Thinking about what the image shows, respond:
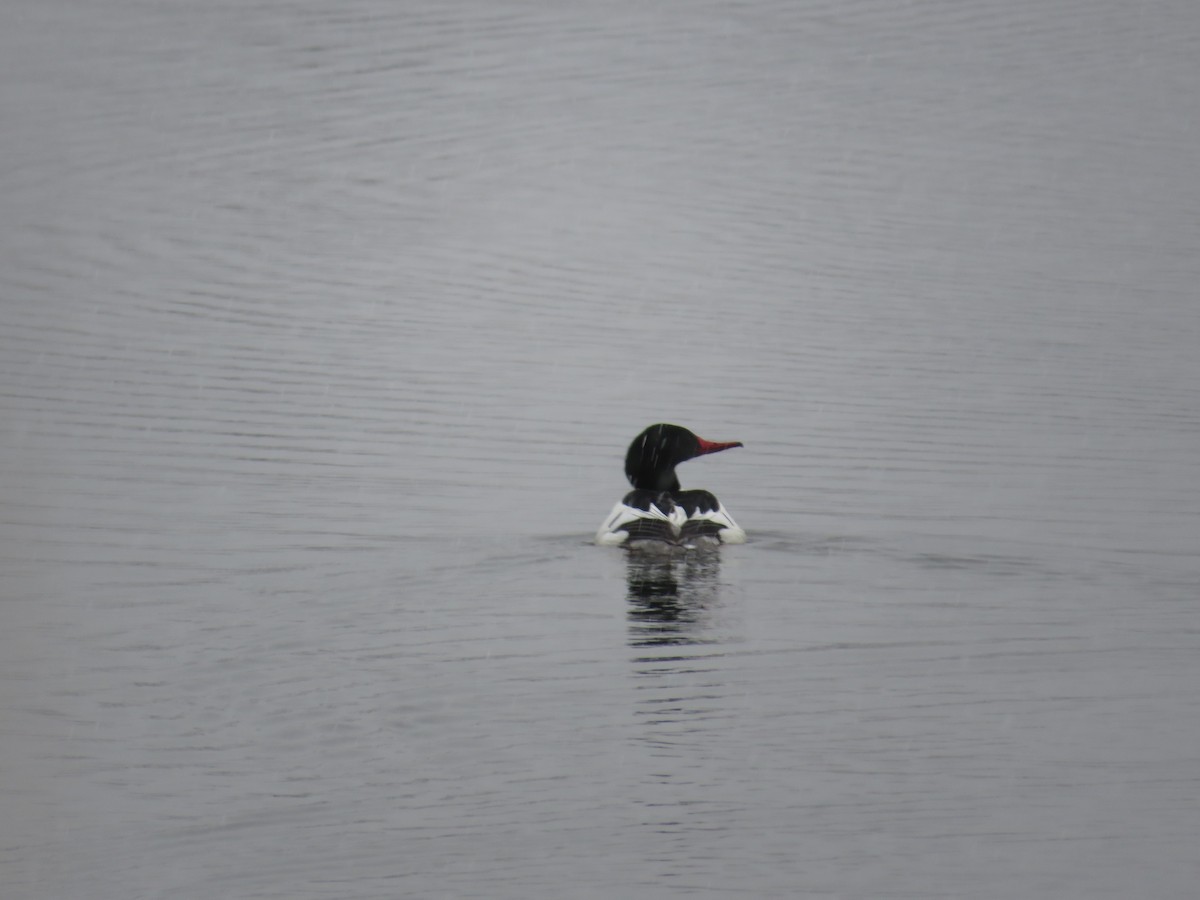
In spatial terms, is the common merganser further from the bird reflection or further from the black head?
the black head

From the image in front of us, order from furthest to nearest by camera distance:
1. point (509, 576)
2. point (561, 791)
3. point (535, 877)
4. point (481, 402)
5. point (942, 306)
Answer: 1. point (942, 306)
2. point (481, 402)
3. point (509, 576)
4. point (561, 791)
5. point (535, 877)

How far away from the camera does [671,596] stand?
9680 millimetres

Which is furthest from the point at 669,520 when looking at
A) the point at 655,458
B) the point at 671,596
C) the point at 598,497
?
the point at 598,497

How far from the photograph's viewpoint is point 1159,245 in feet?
73.8

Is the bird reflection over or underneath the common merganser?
underneath

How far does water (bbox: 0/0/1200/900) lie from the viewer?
643cm

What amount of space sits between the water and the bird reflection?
0.16ft

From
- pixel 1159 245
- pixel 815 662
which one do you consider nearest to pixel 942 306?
pixel 1159 245

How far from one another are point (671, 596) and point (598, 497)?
11.3ft

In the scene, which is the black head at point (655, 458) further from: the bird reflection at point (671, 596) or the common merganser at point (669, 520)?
the bird reflection at point (671, 596)

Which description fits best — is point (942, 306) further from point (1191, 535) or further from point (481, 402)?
point (1191, 535)

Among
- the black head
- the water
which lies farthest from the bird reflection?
the black head

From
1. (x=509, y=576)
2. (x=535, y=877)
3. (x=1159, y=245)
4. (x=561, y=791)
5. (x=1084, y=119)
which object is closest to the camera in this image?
(x=535, y=877)

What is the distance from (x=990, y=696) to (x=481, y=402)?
30.6ft
